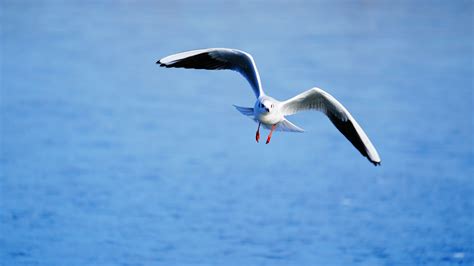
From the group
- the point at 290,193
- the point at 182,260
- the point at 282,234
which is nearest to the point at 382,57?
the point at 290,193

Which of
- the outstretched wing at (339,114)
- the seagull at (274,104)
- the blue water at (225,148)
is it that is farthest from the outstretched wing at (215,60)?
the blue water at (225,148)

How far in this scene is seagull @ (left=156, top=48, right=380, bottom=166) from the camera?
5.70 metres

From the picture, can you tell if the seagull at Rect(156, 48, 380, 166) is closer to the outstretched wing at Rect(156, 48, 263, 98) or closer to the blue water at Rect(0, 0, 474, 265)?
the outstretched wing at Rect(156, 48, 263, 98)

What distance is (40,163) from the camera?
9922 millimetres

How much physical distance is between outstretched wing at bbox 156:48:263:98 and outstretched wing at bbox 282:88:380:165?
1.29 feet

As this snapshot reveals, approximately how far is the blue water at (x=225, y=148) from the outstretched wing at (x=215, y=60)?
6.08ft

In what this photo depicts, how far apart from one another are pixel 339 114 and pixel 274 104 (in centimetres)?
77

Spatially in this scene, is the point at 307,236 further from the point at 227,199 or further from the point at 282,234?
the point at 227,199

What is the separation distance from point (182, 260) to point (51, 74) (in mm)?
5684

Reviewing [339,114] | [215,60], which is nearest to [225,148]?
[215,60]

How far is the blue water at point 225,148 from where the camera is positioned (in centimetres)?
831

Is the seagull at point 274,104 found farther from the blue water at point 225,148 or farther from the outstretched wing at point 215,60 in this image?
the blue water at point 225,148

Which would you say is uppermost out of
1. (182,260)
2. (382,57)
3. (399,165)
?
(382,57)

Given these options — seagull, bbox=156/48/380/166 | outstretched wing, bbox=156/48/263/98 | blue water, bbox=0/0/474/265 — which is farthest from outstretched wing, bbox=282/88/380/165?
blue water, bbox=0/0/474/265
